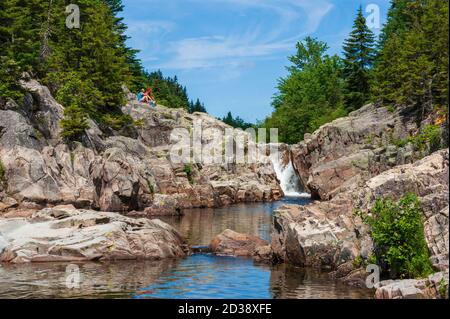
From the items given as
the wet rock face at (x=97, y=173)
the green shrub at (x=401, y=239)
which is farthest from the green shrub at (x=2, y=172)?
the green shrub at (x=401, y=239)

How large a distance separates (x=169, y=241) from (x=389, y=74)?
4777cm

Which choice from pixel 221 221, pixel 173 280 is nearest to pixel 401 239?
pixel 173 280

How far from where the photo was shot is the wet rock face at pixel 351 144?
66250 mm

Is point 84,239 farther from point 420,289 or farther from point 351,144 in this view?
point 351,144

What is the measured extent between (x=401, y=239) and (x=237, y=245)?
40.3ft

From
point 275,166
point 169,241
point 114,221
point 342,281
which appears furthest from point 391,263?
point 275,166

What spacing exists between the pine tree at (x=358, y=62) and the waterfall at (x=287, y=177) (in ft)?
43.2

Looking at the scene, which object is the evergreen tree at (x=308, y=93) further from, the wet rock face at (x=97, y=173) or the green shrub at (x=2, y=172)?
the green shrub at (x=2, y=172)

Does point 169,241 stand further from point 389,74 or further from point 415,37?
point 389,74

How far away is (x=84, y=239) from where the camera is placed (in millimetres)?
30797

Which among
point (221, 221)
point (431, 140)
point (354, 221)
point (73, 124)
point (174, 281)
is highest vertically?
point (73, 124)

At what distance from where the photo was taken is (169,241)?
107 ft

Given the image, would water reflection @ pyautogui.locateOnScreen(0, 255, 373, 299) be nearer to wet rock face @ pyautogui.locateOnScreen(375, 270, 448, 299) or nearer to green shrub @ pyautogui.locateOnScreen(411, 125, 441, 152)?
wet rock face @ pyautogui.locateOnScreen(375, 270, 448, 299)
